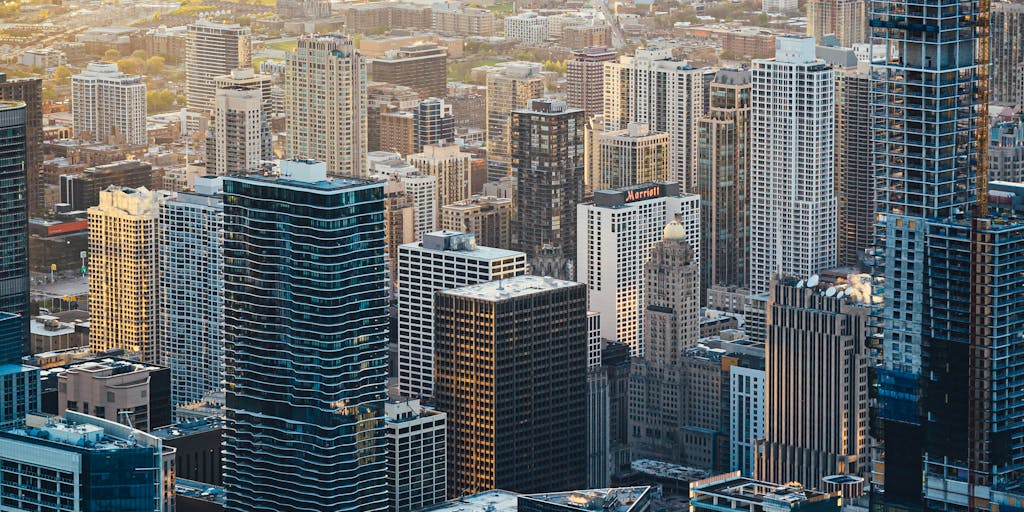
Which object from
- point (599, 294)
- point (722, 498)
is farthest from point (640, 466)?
point (722, 498)

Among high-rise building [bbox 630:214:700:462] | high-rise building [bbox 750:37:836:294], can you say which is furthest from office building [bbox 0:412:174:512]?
high-rise building [bbox 750:37:836:294]

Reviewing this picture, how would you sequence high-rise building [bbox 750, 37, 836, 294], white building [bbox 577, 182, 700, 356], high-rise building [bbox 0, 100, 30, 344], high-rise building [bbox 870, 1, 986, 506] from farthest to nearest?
high-rise building [bbox 750, 37, 836, 294] → white building [bbox 577, 182, 700, 356] → high-rise building [bbox 0, 100, 30, 344] → high-rise building [bbox 870, 1, 986, 506]

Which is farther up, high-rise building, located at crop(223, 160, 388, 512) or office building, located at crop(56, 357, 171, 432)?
high-rise building, located at crop(223, 160, 388, 512)

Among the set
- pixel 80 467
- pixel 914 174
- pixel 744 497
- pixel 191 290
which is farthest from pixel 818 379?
→ pixel 80 467

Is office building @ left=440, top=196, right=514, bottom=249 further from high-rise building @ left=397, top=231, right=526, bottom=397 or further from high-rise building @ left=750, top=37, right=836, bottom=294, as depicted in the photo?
high-rise building @ left=397, top=231, right=526, bottom=397

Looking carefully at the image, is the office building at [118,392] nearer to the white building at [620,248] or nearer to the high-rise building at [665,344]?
the high-rise building at [665,344]

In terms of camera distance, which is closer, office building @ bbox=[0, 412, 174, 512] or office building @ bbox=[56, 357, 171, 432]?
office building @ bbox=[0, 412, 174, 512]

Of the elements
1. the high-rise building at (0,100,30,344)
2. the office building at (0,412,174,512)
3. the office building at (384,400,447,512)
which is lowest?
the office building at (384,400,447,512)
